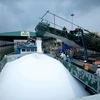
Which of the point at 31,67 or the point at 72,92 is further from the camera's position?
the point at 31,67

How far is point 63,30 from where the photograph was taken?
48.4ft

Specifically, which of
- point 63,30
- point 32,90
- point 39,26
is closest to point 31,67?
point 32,90

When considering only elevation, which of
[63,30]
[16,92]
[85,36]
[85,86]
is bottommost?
[85,86]

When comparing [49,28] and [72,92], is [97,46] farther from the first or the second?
[72,92]

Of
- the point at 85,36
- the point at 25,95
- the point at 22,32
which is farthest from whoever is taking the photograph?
the point at 22,32

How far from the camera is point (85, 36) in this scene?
42.9 ft

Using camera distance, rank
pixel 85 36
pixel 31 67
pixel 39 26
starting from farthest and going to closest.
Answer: pixel 39 26, pixel 85 36, pixel 31 67

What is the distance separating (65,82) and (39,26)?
43.0 ft

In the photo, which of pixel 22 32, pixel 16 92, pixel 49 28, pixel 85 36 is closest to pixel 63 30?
pixel 49 28

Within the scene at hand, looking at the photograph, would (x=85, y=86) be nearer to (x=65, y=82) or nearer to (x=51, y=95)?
(x=65, y=82)

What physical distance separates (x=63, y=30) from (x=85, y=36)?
291 cm

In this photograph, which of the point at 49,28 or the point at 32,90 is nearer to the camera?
the point at 32,90

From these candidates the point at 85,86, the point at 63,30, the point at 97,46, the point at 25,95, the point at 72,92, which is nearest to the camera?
the point at 25,95

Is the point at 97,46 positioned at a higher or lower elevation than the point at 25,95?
higher
